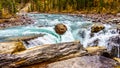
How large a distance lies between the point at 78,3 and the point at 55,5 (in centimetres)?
1166

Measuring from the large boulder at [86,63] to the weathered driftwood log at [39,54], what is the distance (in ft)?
2.04

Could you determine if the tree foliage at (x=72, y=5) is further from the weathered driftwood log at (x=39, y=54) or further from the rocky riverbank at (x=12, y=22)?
the weathered driftwood log at (x=39, y=54)

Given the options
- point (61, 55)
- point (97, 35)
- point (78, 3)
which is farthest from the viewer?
point (78, 3)

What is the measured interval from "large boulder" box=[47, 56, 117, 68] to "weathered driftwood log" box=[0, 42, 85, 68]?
24.5 inches

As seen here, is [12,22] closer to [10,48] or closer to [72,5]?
[10,48]

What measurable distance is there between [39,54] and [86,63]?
3.16m

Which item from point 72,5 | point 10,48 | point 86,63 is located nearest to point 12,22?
point 10,48

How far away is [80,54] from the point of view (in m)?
18.0

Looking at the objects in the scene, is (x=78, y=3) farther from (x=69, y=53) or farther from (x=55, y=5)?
(x=69, y=53)

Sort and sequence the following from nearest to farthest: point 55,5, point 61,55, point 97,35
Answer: point 61,55 < point 97,35 < point 55,5

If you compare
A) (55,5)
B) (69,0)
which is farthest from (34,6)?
(69,0)

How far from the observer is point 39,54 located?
1656 centimetres

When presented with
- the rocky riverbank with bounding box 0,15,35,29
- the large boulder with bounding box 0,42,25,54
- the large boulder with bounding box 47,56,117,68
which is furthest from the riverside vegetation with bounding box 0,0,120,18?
the large boulder with bounding box 47,56,117,68

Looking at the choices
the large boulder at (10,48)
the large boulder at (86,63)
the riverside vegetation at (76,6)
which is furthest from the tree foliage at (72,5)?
the large boulder at (86,63)
